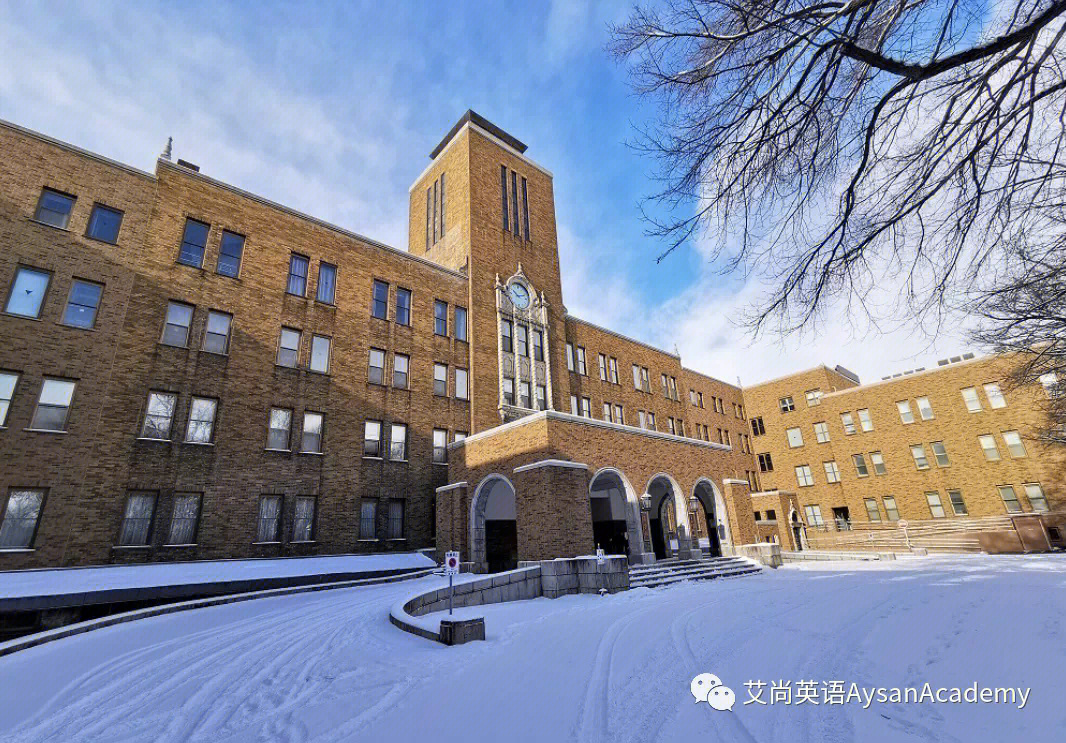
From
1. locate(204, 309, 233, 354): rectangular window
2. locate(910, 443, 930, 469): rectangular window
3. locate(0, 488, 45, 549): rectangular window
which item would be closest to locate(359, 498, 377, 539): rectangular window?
locate(204, 309, 233, 354): rectangular window

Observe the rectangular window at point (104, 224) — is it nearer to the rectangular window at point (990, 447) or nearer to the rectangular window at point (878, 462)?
the rectangular window at point (878, 462)

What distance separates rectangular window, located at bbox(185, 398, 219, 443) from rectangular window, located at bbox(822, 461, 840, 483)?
44435mm

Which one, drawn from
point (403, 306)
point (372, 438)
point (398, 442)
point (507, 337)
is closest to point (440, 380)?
point (398, 442)

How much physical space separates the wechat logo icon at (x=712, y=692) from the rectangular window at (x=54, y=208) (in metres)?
23.5

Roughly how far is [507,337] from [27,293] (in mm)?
19743

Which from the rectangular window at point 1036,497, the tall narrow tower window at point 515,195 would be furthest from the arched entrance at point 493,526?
the rectangular window at point 1036,497

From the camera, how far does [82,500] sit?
1529 centimetres

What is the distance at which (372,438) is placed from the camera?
2211cm

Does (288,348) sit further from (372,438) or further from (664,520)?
(664,520)

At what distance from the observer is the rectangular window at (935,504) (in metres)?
35.3

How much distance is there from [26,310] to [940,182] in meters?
23.9

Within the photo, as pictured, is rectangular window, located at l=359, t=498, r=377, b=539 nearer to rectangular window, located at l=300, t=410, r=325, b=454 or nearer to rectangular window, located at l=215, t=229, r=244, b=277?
rectangular window, located at l=300, t=410, r=325, b=454

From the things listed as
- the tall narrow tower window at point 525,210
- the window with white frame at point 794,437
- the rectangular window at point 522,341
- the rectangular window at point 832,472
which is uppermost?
the tall narrow tower window at point 525,210

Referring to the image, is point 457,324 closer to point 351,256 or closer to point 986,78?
point 351,256
